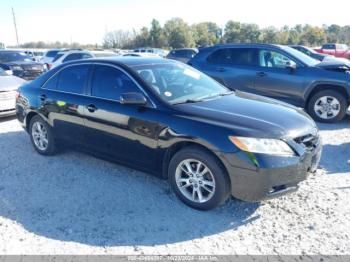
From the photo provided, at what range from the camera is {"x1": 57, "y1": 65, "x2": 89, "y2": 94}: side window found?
466 centimetres

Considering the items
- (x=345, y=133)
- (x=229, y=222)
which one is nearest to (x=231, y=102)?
(x=229, y=222)

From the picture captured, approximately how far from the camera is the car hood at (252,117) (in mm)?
3350

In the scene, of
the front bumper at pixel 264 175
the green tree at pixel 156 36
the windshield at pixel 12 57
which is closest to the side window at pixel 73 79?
the front bumper at pixel 264 175

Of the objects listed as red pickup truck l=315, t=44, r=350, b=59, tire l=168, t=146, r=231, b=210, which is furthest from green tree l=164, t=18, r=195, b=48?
tire l=168, t=146, r=231, b=210

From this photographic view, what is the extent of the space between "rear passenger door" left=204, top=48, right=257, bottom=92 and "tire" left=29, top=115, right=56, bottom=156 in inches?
172

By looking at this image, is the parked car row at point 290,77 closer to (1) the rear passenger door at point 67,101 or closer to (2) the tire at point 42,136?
(1) the rear passenger door at point 67,101

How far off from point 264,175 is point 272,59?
16.9 feet

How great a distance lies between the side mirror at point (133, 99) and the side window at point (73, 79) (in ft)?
3.50

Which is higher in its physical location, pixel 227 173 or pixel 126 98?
pixel 126 98

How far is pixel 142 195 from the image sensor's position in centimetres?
399

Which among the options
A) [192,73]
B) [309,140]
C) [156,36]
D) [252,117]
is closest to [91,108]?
[192,73]

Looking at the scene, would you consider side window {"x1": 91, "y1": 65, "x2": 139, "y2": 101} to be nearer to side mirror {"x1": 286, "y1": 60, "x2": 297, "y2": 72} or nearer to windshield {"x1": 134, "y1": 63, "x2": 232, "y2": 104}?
windshield {"x1": 134, "y1": 63, "x2": 232, "y2": 104}

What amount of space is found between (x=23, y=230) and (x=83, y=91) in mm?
2027

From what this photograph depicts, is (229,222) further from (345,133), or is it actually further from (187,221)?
(345,133)
